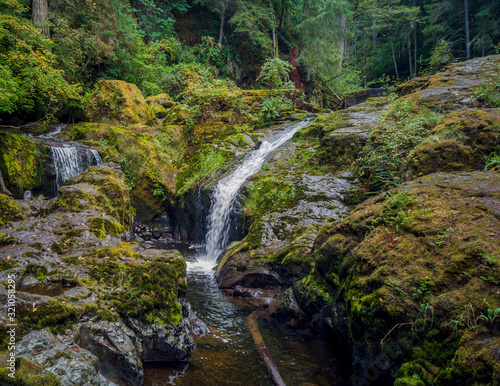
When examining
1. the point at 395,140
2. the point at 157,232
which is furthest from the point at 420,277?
the point at 157,232

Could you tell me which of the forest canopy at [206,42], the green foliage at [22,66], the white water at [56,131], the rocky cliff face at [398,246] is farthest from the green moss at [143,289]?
the white water at [56,131]

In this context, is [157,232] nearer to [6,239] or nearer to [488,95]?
[6,239]

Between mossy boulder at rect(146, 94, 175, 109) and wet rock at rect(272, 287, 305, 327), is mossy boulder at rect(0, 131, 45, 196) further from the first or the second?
wet rock at rect(272, 287, 305, 327)

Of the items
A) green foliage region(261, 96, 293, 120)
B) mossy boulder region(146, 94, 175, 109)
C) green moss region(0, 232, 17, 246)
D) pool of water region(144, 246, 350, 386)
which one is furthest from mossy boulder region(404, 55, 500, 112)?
mossy boulder region(146, 94, 175, 109)

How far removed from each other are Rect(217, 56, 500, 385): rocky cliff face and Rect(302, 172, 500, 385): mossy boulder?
0.4 inches

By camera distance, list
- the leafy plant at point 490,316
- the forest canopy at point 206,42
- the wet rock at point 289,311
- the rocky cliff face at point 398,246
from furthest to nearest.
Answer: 1. the forest canopy at point 206,42
2. the wet rock at point 289,311
3. the rocky cliff face at point 398,246
4. the leafy plant at point 490,316

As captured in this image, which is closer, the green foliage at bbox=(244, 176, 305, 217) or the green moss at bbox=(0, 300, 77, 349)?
the green moss at bbox=(0, 300, 77, 349)

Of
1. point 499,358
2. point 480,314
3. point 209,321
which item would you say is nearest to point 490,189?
point 480,314

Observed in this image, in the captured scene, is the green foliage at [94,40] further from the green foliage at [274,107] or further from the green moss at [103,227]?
the green moss at [103,227]

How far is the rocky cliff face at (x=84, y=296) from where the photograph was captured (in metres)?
2.53

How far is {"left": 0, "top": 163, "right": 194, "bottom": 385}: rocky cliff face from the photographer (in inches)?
99.7

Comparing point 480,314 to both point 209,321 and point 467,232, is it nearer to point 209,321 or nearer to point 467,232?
point 467,232

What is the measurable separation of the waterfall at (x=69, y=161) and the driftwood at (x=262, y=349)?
7730 mm

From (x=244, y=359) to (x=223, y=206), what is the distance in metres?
5.91
